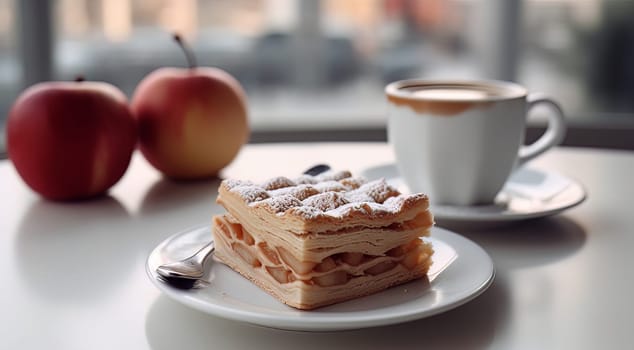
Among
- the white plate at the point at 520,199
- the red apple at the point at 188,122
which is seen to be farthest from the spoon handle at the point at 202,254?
the red apple at the point at 188,122

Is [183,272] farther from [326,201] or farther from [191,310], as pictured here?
[326,201]

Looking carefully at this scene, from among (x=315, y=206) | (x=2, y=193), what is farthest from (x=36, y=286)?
(x=2, y=193)

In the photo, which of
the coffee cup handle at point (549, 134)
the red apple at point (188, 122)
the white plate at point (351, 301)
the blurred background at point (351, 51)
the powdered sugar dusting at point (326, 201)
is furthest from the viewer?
the blurred background at point (351, 51)

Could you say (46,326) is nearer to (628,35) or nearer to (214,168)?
(214,168)

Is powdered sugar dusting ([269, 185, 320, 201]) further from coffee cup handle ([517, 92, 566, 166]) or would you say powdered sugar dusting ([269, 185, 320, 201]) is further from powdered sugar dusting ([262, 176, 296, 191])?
coffee cup handle ([517, 92, 566, 166])

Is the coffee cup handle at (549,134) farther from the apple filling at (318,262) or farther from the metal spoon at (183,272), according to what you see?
the metal spoon at (183,272)

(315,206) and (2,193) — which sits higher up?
(315,206)
